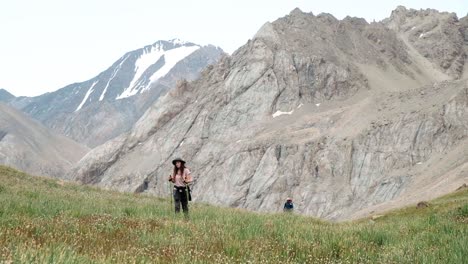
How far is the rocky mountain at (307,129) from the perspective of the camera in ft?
346

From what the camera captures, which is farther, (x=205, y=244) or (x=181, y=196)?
(x=181, y=196)

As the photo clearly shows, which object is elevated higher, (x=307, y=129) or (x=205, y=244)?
(x=205, y=244)

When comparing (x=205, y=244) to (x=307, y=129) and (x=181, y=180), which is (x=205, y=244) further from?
(x=307, y=129)

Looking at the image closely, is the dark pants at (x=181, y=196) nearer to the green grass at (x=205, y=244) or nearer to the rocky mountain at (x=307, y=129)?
the green grass at (x=205, y=244)

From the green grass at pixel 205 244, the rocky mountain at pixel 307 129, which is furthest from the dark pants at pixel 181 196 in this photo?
the rocky mountain at pixel 307 129

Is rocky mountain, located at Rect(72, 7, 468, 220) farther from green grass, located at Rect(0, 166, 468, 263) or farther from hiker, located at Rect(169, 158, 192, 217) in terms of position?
green grass, located at Rect(0, 166, 468, 263)

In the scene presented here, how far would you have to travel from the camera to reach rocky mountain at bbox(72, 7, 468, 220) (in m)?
106

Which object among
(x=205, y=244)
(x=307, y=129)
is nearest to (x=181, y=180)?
(x=205, y=244)

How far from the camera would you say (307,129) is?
130375 mm

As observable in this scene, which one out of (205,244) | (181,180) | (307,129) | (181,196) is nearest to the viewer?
(205,244)

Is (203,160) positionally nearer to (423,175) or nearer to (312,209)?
(312,209)

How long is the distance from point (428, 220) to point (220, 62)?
165 metres

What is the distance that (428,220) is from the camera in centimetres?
1178

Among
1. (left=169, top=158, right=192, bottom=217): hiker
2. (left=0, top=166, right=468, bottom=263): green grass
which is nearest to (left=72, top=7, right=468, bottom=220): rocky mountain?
(left=169, top=158, right=192, bottom=217): hiker
